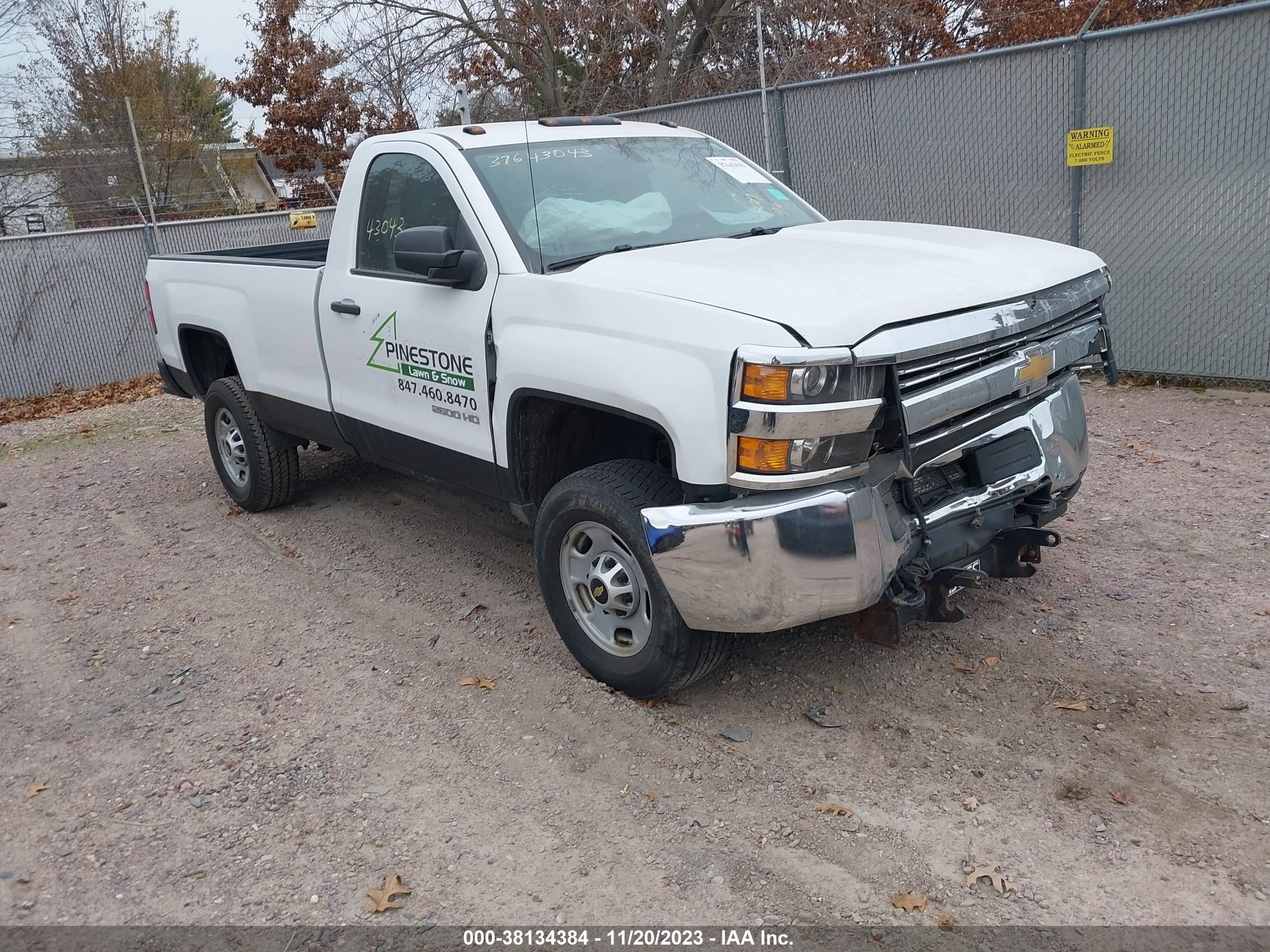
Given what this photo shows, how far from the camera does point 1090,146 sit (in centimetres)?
820

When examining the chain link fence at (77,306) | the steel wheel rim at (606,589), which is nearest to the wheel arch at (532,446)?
the steel wheel rim at (606,589)

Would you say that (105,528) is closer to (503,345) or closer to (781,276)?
(503,345)

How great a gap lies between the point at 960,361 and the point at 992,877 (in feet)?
5.27

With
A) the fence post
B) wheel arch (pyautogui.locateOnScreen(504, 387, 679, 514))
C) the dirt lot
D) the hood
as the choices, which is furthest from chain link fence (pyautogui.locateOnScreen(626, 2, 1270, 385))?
wheel arch (pyautogui.locateOnScreen(504, 387, 679, 514))

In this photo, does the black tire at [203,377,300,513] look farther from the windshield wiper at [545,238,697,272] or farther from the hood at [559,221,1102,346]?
the hood at [559,221,1102,346]

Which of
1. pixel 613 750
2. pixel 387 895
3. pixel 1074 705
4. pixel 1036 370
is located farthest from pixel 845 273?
pixel 387 895

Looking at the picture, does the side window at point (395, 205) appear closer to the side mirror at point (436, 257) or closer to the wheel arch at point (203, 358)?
the side mirror at point (436, 257)

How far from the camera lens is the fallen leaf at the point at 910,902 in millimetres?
2924

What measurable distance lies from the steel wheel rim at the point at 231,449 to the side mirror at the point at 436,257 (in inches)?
110

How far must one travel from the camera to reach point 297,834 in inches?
136

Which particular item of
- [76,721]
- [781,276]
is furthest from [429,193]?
[76,721]

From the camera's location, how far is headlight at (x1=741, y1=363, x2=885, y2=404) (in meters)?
3.24

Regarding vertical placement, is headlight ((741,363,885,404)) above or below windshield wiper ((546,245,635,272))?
below

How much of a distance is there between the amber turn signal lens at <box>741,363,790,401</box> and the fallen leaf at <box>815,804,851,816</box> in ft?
4.25
